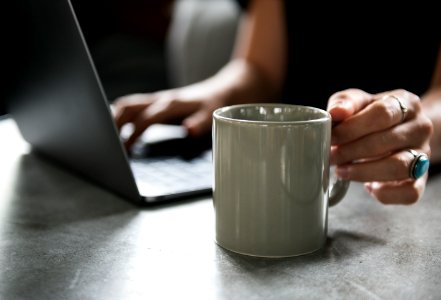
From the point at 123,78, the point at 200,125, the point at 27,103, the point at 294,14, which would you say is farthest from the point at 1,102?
the point at 123,78

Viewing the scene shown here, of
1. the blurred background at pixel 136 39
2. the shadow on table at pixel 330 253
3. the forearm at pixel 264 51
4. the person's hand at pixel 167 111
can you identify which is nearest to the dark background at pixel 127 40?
the blurred background at pixel 136 39

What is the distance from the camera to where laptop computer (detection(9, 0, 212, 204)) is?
0.60 m

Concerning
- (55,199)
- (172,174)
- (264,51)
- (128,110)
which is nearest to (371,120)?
(172,174)

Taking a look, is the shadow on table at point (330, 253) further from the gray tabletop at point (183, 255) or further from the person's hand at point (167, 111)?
the person's hand at point (167, 111)

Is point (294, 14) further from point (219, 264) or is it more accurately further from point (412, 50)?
point (219, 264)

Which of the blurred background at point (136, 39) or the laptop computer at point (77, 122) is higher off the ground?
the laptop computer at point (77, 122)

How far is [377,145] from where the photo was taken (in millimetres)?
620

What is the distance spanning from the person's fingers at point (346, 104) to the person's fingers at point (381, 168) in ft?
0.18

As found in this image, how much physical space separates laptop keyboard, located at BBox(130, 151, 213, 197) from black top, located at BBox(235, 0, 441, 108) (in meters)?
0.46

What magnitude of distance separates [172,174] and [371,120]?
27 centimetres

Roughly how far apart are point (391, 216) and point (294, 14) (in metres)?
0.73

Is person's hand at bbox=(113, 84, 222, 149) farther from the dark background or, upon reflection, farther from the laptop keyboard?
the dark background

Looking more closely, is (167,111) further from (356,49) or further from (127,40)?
(127,40)

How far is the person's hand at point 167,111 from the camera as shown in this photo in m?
0.95
